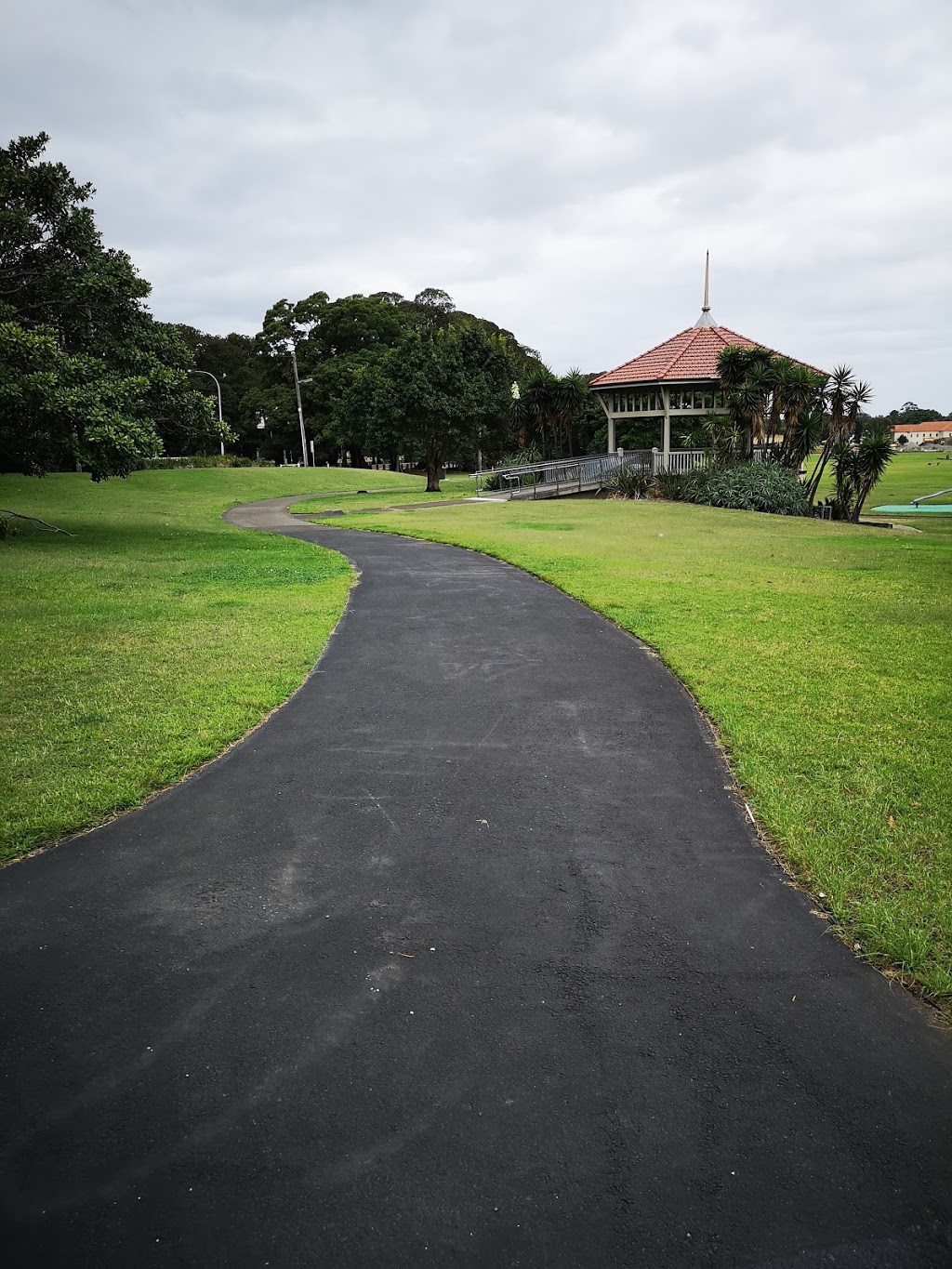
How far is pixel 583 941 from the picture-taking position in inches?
136

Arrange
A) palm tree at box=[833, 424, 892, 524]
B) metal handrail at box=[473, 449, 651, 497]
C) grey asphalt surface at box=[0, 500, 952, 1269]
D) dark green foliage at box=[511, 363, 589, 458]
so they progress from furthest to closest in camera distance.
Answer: dark green foliage at box=[511, 363, 589, 458], metal handrail at box=[473, 449, 651, 497], palm tree at box=[833, 424, 892, 524], grey asphalt surface at box=[0, 500, 952, 1269]

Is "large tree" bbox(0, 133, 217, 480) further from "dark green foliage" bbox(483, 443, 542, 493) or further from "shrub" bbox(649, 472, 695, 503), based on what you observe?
"dark green foliage" bbox(483, 443, 542, 493)

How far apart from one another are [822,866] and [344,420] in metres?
54.0

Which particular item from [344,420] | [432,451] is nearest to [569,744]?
[432,451]

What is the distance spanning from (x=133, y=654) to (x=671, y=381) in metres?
29.0

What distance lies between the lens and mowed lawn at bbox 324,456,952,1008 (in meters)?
3.79

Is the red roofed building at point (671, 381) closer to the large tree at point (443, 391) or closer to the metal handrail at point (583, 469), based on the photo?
the metal handrail at point (583, 469)

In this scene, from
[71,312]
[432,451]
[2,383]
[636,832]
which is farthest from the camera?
[432,451]

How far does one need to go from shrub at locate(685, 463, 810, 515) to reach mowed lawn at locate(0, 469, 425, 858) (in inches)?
659

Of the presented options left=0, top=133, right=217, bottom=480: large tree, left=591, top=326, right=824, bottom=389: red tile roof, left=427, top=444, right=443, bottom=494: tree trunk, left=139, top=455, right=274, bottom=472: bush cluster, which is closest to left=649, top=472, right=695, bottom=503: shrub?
left=591, top=326, right=824, bottom=389: red tile roof

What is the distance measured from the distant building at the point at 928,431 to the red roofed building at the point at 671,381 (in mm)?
127070

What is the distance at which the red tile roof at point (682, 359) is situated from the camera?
3269cm

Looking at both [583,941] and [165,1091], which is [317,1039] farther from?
[583,941]

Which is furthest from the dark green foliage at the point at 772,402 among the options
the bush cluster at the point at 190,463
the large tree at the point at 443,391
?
the bush cluster at the point at 190,463
